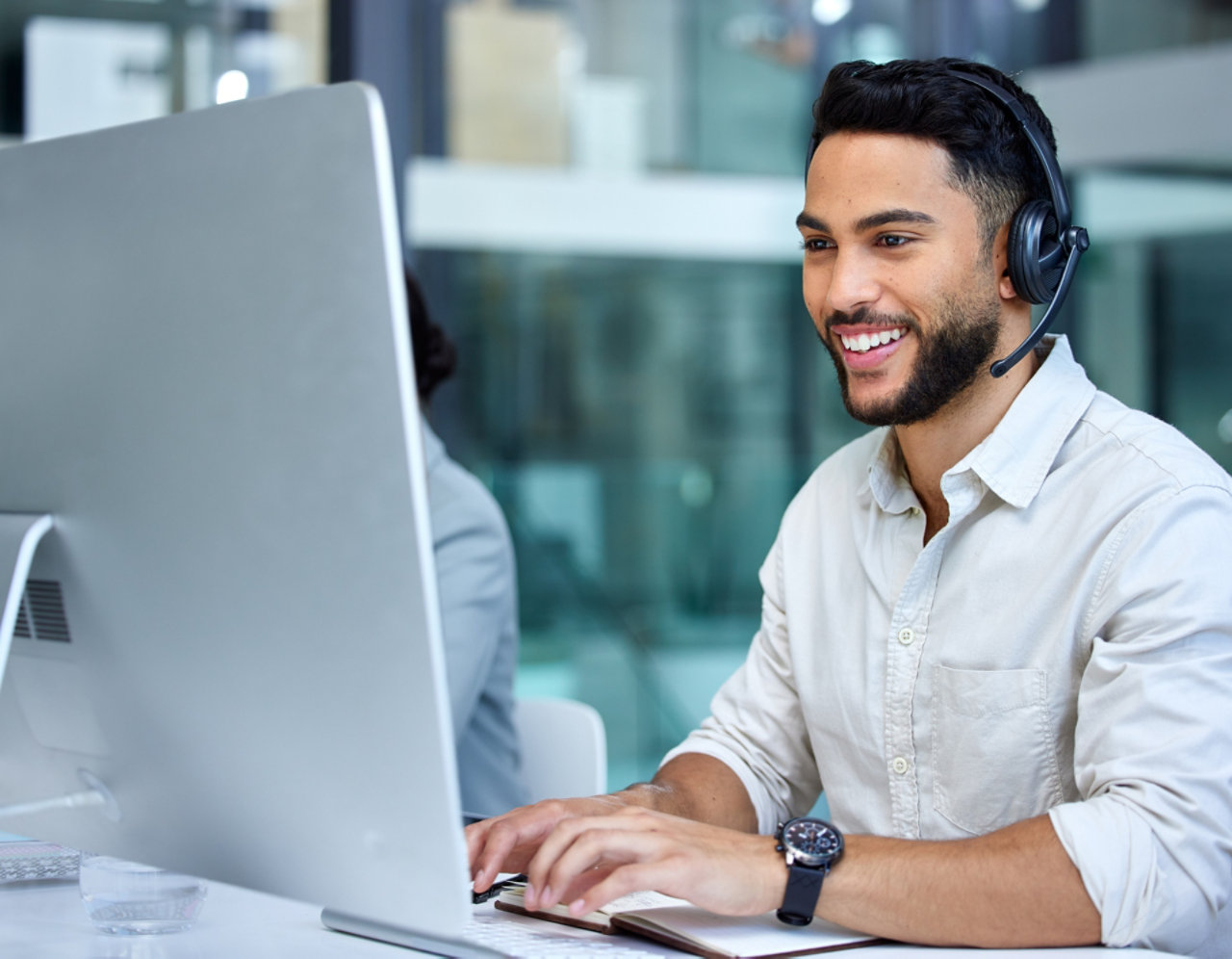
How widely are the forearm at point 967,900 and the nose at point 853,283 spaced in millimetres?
554

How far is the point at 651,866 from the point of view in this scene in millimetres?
953

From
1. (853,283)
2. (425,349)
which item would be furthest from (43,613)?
(425,349)

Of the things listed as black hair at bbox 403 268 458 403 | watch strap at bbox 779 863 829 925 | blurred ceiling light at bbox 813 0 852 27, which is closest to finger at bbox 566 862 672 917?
watch strap at bbox 779 863 829 925

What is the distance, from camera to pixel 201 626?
76 cm

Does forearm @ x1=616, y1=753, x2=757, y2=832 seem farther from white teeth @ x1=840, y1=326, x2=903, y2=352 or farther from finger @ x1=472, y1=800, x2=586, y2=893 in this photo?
white teeth @ x1=840, y1=326, x2=903, y2=352

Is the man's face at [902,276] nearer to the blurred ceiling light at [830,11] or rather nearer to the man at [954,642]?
the man at [954,642]

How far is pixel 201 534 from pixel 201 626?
0.17 feet

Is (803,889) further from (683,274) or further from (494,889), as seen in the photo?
(683,274)

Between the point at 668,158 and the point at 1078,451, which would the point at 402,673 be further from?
the point at 668,158

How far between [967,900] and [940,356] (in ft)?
1.82

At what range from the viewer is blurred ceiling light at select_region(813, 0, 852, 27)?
443 centimetres

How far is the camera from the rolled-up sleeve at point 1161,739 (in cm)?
100

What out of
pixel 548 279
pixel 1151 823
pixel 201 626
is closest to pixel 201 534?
pixel 201 626

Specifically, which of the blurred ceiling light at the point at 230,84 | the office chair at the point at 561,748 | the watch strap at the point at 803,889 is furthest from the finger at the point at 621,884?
the blurred ceiling light at the point at 230,84
